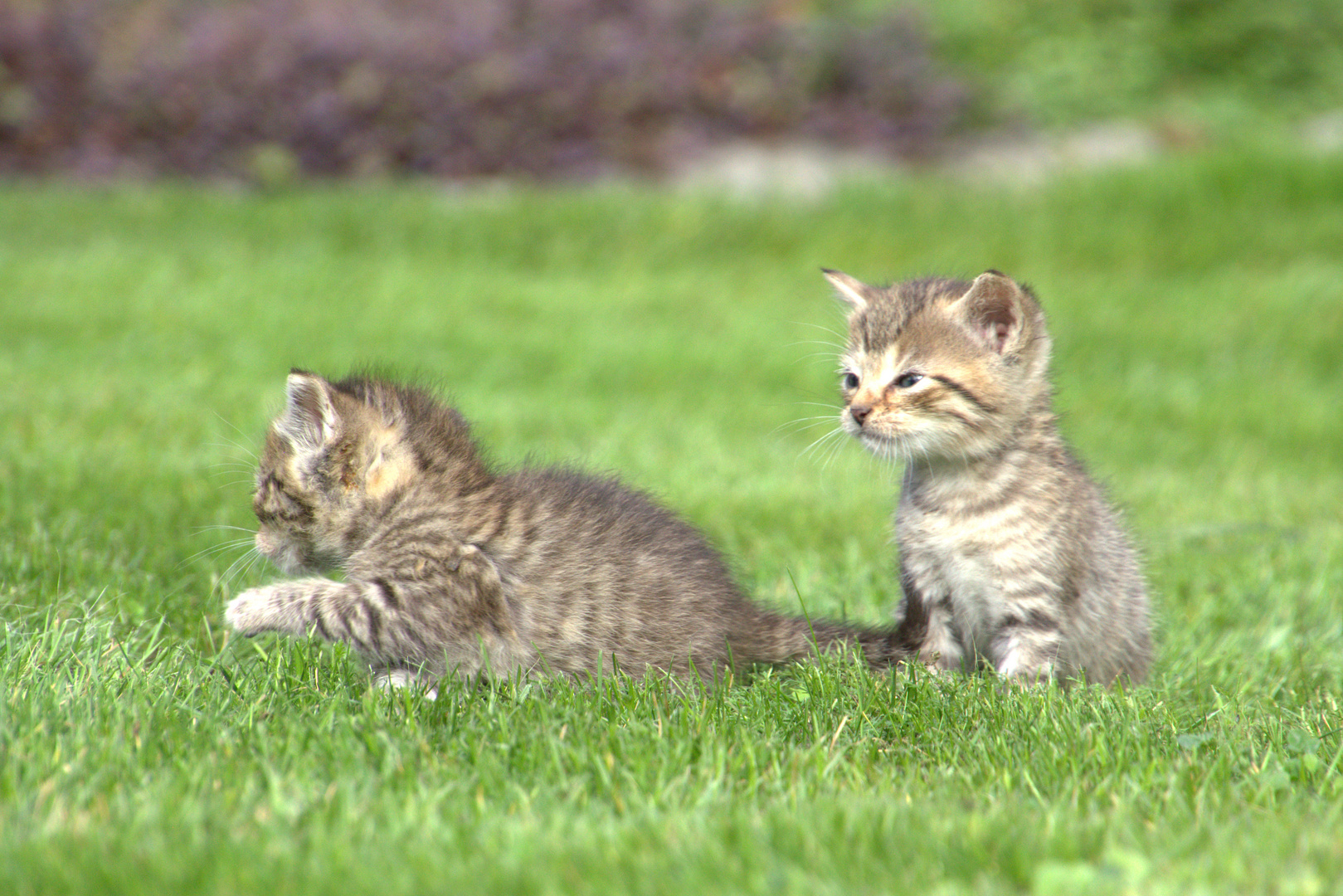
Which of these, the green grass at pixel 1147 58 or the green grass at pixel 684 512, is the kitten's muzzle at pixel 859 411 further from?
the green grass at pixel 1147 58

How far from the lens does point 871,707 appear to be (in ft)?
13.0

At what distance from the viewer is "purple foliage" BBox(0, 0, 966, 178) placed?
15.1 meters

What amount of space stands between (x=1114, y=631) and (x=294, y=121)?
12.8 m

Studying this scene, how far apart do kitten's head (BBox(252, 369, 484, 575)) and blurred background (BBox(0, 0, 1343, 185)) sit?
10.9m

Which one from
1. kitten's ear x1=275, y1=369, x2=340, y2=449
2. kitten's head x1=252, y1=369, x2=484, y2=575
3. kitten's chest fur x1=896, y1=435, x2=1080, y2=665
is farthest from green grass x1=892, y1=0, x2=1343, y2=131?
kitten's ear x1=275, y1=369, x2=340, y2=449

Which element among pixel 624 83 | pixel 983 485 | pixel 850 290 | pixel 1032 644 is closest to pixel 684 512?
pixel 850 290

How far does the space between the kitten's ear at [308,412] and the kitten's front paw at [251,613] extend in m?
0.56

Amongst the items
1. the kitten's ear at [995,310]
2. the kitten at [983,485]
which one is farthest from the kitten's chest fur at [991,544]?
the kitten's ear at [995,310]

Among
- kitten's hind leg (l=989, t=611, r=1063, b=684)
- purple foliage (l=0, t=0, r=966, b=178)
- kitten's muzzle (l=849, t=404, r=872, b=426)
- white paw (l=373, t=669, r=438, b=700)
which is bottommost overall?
white paw (l=373, t=669, r=438, b=700)

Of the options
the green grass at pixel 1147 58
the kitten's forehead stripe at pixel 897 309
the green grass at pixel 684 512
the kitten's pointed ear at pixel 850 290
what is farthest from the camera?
the green grass at pixel 1147 58

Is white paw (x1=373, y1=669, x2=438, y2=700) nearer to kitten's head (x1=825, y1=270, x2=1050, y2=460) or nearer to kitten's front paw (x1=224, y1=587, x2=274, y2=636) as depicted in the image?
kitten's front paw (x1=224, y1=587, x2=274, y2=636)

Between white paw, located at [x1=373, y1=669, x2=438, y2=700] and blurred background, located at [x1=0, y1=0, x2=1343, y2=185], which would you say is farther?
blurred background, located at [x1=0, y1=0, x2=1343, y2=185]

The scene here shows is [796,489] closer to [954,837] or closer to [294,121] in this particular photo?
[954,837]

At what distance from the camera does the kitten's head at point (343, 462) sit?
437cm
